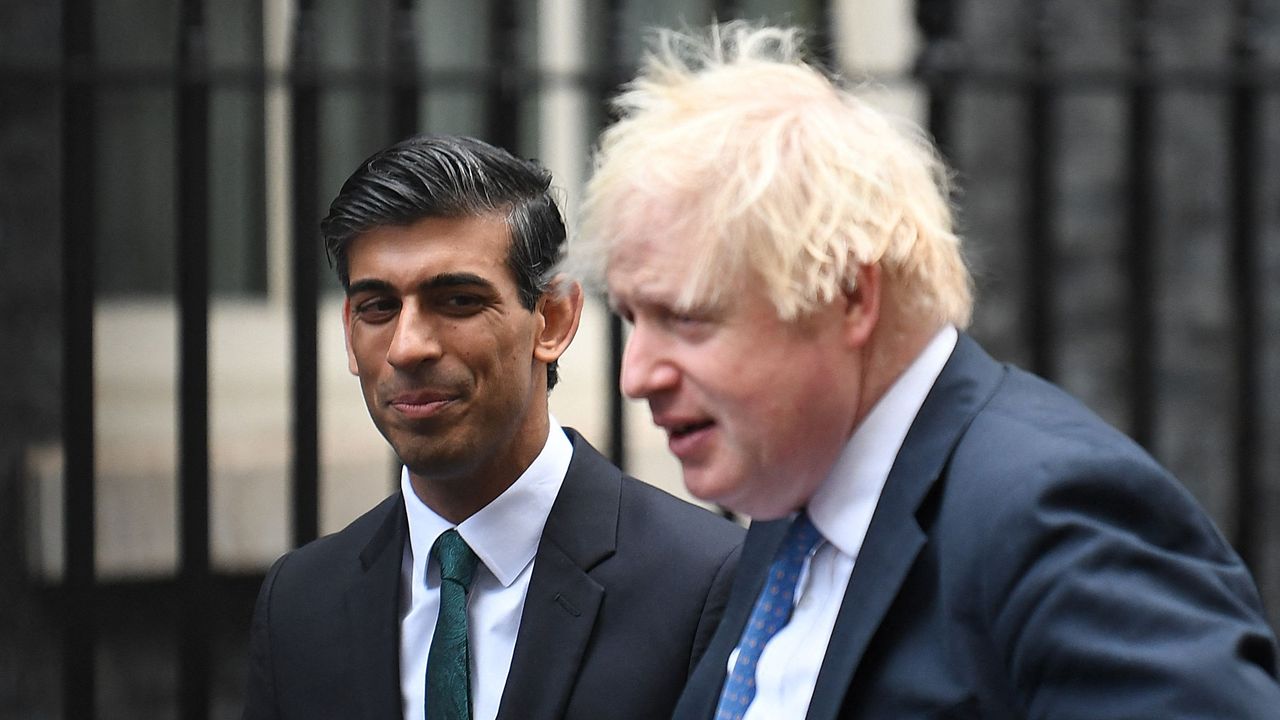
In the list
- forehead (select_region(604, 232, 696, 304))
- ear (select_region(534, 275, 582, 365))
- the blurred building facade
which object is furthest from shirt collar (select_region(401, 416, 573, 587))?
the blurred building facade

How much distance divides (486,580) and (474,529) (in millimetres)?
74

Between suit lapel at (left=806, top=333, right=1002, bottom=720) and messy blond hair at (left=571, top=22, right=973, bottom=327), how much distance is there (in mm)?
83

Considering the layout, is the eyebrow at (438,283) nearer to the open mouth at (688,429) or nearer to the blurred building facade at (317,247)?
the open mouth at (688,429)

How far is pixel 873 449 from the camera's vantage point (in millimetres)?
1753

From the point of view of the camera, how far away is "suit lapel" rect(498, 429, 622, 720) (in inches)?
83.4

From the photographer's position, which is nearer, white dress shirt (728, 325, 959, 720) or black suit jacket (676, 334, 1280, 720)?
black suit jacket (676, 334, 1280, 720)

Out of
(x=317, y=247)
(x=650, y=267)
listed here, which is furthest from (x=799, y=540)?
(x=317, y=247)

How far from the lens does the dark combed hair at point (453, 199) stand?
217cm

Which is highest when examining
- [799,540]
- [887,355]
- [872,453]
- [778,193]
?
[778,193]

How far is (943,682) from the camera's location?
1567 millimetres

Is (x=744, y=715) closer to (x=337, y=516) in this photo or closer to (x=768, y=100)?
(x=768, y=100)

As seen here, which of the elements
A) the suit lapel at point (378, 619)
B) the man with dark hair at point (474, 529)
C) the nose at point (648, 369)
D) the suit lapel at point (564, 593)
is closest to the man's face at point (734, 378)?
the nose at point (648, 369)

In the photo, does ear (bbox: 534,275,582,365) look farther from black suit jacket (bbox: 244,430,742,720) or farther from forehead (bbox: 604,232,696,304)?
forehead (bbox: 604,232,696,304)

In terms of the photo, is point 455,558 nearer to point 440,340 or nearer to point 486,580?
point 486,580
